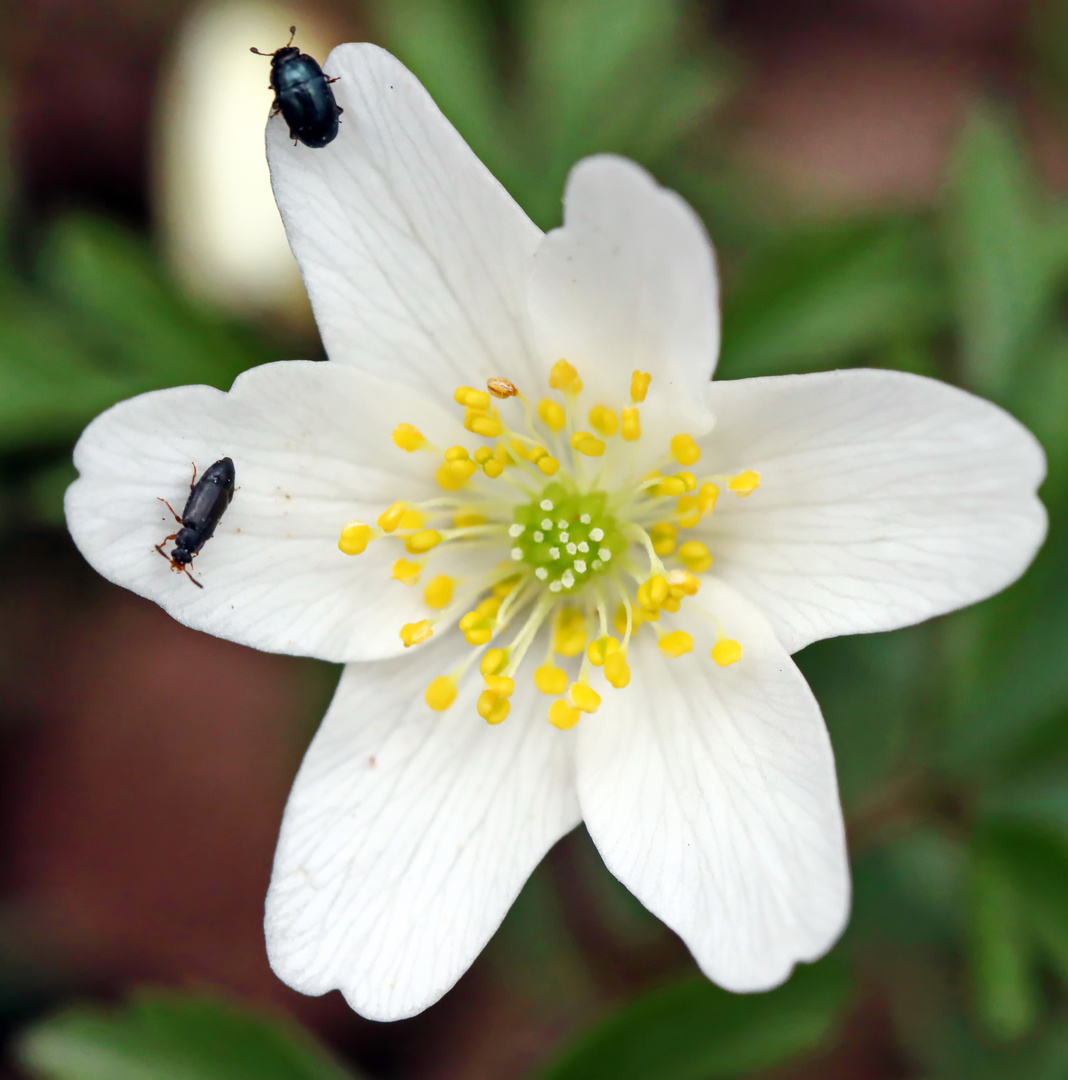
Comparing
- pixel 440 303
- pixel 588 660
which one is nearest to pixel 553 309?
pixel 440 303

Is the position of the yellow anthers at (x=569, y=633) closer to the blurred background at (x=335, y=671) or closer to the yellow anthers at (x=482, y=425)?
the yellow anthers at (x=482, y=425)

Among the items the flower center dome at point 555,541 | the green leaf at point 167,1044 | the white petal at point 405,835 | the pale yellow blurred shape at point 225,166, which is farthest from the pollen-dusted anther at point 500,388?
the pale yellow blurred shape at point 225,166

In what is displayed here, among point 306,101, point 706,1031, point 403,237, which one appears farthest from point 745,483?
point 706,1031

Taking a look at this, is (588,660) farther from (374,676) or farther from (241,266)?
(241,266)

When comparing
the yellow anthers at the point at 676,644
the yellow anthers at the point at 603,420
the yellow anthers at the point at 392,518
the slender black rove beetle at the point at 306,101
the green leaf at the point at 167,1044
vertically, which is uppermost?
the slender black rove beetle at the point at 306,101

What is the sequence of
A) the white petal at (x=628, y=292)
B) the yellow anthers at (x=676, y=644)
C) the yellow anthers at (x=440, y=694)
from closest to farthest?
1. the white petal at (x=628, y=292)
2. the yellow anthers at (x=676, y=644)
3. the yellow anthers at (x=440, y=694)

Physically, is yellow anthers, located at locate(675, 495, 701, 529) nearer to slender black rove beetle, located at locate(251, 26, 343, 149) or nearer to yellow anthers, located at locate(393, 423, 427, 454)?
yellow anthers, located at locate(393, 423, 427, 454)

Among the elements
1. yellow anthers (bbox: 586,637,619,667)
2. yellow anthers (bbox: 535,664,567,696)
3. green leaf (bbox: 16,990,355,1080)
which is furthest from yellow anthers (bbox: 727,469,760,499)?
green leaf (bbox: 16,990,355,1080)
